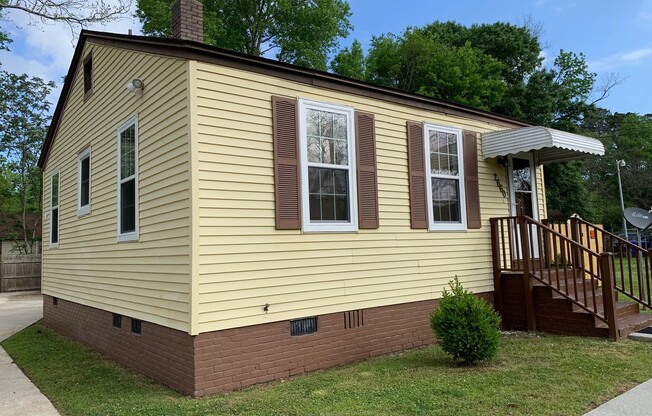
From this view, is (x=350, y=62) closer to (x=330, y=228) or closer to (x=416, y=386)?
(x=330, y=228)

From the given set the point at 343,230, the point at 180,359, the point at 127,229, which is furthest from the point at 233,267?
the point at 127,229

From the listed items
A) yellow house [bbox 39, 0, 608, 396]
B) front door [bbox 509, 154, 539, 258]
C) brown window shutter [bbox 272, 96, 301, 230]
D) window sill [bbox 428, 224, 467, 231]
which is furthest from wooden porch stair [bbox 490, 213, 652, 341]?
brown window shutter [bbox 272, 96, 301, 230]

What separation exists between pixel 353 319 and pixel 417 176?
7.80 feet

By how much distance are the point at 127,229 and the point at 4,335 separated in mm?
5847

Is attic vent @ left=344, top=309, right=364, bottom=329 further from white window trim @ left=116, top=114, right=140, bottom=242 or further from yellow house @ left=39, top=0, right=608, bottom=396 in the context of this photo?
white window trim @ left=116, top=114, right=140, bottom=242

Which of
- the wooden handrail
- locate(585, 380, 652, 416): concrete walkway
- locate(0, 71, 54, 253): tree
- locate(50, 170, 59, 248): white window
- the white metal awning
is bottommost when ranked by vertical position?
locate(585, 380, 652, 416): concrete walkway

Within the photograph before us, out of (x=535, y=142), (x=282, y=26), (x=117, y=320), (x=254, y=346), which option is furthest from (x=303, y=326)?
(x=282, y=26)

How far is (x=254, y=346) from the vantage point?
5.39 metres

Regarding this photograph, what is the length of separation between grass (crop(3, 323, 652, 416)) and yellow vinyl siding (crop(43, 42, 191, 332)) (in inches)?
33.5

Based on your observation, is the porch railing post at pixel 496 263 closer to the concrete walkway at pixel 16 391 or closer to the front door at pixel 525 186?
the front door at pixel 525 186

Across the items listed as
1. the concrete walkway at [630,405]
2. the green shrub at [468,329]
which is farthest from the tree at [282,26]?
the concrete walkway at [630,405]

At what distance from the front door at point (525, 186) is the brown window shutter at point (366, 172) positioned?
328 cm

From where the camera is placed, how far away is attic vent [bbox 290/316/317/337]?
580 centimetres

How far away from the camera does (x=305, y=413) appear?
4.21 m
